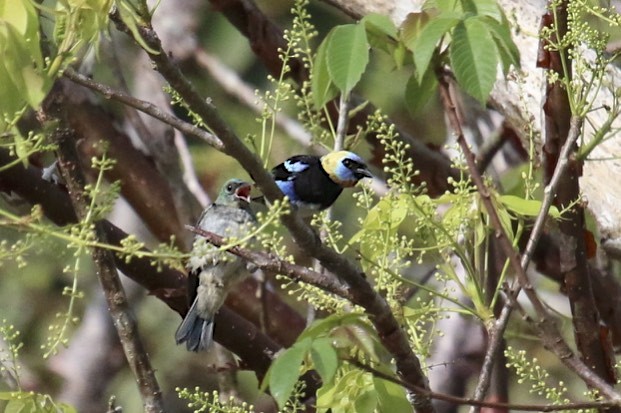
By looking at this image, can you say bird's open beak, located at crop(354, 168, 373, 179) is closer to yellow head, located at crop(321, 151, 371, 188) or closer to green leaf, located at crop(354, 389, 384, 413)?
yellow head, located at crop(321, 151, 371, 188)

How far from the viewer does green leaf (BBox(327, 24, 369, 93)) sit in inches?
80.8

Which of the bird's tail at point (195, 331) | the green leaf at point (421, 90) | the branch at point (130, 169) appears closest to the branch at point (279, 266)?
the green leaf at point (421, 90)

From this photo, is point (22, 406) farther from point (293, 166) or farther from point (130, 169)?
point (130, 169)

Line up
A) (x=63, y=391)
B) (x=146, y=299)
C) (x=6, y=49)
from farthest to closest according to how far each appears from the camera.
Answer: (x=146, y=299)
(x=63, y=391)
(x=6, y=49)

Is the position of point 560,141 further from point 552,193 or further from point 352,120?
point 352,120

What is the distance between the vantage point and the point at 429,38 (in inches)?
76.9

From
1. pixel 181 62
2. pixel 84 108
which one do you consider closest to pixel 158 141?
pixel 84 108

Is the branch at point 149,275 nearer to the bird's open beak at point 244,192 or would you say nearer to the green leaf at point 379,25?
the bird's open beak at point 244,192

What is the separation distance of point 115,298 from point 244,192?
1.45 metres

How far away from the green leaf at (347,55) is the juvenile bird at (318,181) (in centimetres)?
179

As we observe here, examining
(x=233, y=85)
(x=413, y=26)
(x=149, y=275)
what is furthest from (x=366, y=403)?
(x=233, y=85)

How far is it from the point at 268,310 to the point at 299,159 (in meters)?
0.60

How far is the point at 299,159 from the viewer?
412cm

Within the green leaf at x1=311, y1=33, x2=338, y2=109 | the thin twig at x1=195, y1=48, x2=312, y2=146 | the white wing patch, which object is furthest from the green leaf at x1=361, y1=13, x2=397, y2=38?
the thin twig at x1=195, y1=48, x2=312, y2=146
